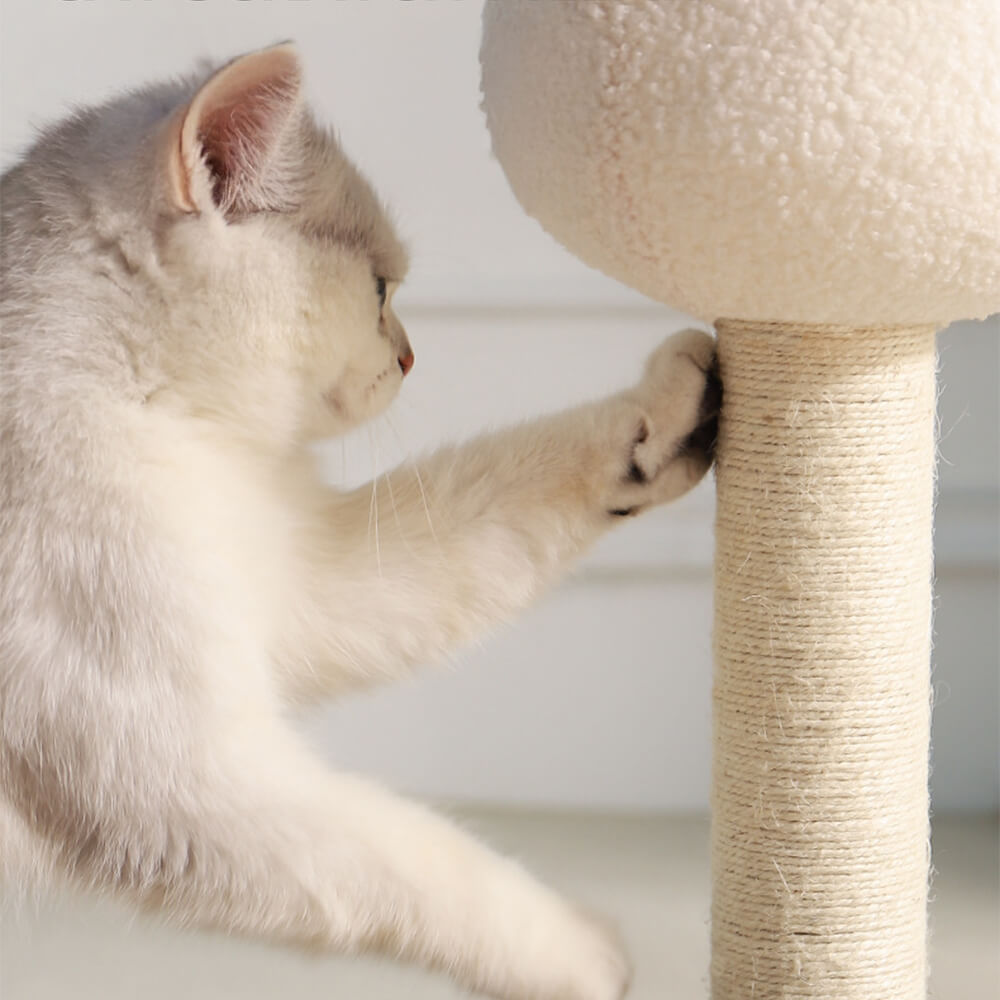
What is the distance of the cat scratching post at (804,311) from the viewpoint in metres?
0.72

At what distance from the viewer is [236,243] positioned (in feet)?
2.83

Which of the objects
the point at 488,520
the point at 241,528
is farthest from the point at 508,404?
the point at 241,528

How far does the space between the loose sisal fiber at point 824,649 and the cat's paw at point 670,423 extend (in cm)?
1

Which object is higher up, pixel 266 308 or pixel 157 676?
pixel 266 308

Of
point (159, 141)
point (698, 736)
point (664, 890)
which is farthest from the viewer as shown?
point (698, 736)

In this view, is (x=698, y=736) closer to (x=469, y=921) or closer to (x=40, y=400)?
(x=469, y=921)

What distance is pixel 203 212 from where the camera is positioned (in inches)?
33.4

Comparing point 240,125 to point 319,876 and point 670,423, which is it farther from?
point 319,876

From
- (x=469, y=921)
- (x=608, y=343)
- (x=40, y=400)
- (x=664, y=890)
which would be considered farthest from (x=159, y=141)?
(x=664, y=890)

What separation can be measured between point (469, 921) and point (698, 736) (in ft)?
3.40

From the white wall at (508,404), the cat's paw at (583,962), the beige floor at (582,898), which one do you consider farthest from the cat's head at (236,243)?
the beige floor at (582,898)

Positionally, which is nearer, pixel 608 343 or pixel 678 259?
pixel 678 259

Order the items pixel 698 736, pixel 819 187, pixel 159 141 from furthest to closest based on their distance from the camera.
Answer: pixel 698 736, pixel 159 141, pixel 819 187

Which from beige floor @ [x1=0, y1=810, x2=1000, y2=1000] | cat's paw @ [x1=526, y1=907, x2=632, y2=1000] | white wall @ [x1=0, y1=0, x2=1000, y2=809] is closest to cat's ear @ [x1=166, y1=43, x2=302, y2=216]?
cat's paw @ [x1=526, y1=907, x2=632, y2=1000]
